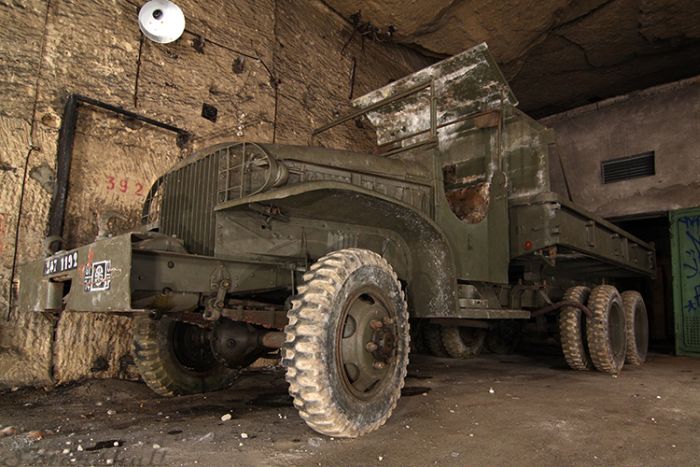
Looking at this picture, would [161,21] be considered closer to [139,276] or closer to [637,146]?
[139,276]

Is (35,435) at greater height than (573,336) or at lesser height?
lesser

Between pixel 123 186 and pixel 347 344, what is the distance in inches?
122

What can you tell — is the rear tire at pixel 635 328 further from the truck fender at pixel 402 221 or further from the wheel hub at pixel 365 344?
the wheel hub at pixel 365 344

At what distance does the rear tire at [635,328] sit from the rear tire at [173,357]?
16.5ft

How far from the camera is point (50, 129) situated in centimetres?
421

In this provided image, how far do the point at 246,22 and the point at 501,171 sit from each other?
375 centimetres

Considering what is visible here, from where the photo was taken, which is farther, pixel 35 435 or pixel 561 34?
pixel 561 34

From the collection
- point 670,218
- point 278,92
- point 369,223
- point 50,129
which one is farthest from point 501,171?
point 670,218

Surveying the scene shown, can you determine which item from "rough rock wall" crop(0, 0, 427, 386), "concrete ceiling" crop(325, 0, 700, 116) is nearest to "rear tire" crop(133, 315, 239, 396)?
"rough rock wall" crop(0, 0, 427, 386)

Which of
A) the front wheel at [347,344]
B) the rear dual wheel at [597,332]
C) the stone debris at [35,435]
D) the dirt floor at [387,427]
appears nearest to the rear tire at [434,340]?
the rear dual wheel at [597,332]

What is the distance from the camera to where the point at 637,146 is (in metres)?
8.66

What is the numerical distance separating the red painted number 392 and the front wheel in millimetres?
2814

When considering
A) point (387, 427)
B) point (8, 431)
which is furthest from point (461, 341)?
point (8, 431)

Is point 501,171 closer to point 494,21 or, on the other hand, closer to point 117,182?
point 117,182
